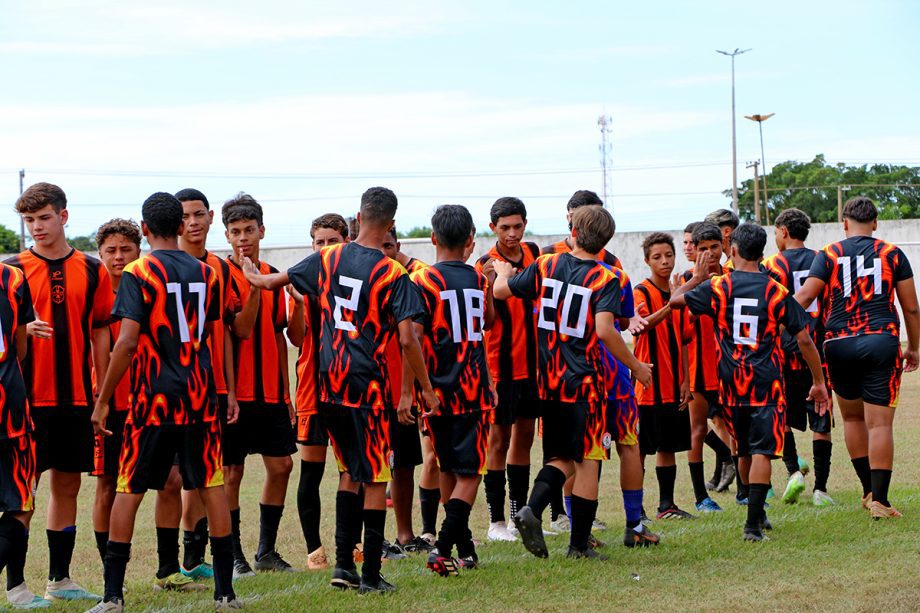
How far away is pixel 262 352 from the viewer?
7.20 m

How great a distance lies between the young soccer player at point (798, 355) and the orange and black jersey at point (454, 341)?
3.56 meters

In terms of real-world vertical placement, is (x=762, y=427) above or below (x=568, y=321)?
below

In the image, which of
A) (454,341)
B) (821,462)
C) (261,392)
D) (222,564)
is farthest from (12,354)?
(821,462)

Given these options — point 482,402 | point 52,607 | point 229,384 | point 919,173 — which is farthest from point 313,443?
point 919,173

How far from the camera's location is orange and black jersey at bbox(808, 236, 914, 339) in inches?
331

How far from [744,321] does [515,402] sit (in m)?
1.74

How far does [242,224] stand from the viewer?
7.05m

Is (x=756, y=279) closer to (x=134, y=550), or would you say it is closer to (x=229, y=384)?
(x=229, y=384)

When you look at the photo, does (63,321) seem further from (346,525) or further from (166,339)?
(346,525)

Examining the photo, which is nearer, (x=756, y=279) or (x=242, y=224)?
(x=242, y=224)

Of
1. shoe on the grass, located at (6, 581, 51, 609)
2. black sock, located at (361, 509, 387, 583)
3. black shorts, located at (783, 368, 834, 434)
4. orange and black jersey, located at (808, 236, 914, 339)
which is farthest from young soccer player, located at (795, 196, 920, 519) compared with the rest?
shoe on the grass, located at (6, 581, 51, 609)

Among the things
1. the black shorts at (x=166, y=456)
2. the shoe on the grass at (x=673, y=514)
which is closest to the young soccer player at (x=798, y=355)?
the shoe on the grass at (x=673, y=514)

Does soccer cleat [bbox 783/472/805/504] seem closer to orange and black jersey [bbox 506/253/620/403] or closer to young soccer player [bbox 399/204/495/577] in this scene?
orange and black jersey [bbox 506/253/620/403]

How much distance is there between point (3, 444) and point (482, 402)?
8.87 ft
